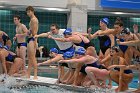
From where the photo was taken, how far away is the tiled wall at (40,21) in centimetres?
1553

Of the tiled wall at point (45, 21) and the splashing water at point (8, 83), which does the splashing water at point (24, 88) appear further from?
the tiled wall at point (45, 21)

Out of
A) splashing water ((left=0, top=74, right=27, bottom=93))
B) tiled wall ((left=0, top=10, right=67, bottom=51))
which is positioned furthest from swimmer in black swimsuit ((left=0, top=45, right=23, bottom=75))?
tiled wall ((left=0, top=10, right=67, bottom=51))

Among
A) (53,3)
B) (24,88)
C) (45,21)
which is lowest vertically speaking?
(24,88)

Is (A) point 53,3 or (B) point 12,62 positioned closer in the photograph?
(B) point 12,62

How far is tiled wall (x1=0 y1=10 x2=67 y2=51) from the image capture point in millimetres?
15531

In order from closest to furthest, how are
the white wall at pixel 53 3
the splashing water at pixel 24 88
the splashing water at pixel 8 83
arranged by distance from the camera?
the splashing water at pixel 24 88 < the splashing water at pixel 8 83 < the white wall at pixel 53 3

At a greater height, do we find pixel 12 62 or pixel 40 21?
pixel 40 21

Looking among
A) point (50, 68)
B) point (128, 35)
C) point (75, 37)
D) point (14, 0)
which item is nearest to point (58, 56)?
point (75, 37)

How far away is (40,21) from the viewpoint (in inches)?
637

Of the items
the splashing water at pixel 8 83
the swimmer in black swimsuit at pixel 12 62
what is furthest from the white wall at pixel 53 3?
the splashing water at pixel 8 83

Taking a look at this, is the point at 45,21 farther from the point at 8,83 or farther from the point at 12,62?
the point at 8,83

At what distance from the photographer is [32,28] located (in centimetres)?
813

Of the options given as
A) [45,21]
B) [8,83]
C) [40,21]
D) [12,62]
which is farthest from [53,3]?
[8,83]

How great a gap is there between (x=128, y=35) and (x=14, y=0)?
9660mm
